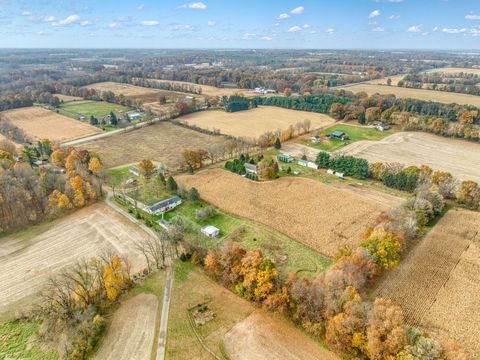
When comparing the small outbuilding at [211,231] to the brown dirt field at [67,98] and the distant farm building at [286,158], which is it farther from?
the brown dirt field at [67,98]

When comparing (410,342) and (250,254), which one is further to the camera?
(250,254)

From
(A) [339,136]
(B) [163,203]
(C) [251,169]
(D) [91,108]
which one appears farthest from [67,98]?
(A) [339,136]

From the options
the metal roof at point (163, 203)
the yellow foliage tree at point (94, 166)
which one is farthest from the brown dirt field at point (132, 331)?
the yellow foliage tree at point (94, 166)

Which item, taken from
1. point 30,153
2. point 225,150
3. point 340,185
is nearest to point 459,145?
point 340,185

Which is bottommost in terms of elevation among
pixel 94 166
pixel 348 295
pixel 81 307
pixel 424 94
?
pixel 81 307

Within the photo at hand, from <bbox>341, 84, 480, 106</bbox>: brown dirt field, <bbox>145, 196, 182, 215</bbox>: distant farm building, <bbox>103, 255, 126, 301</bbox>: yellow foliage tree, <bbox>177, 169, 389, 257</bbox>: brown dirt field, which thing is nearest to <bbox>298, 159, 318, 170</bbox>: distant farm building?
<bbox>177, 169, 389, 257</bbox>: brown dirt field

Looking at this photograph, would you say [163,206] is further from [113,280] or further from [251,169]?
[251,169]

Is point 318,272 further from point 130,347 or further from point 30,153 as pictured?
point 30,153
